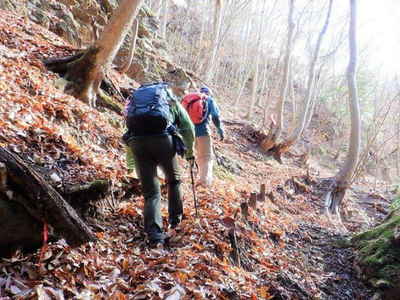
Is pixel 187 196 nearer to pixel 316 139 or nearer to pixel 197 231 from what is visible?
pixel 197 231

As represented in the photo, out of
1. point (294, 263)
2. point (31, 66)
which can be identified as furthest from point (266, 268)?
point (31, 66)

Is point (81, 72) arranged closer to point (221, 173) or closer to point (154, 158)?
point (154, 158)

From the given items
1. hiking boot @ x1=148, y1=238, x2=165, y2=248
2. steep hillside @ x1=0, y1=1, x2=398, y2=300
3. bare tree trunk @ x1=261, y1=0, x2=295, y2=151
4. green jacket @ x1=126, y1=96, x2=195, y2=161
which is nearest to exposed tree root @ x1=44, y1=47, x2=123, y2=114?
steep hillside @ x1=0, y1=1, x2=398, y2=300

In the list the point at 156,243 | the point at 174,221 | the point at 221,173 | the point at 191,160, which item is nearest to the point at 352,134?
the point at 221,173

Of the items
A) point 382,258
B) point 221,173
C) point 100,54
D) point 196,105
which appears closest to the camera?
point 382,258

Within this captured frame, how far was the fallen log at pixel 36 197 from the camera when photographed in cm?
281

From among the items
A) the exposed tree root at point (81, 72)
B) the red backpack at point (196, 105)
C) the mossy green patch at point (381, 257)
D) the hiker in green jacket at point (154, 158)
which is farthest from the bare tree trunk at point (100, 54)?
the mossy green patch at point (381, 257)

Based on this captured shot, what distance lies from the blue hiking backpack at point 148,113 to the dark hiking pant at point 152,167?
11 cm

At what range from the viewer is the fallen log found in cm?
281

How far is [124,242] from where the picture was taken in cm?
389

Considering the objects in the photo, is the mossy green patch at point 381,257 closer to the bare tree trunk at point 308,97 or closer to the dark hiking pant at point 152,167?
the dark hiking pant at point 152,167

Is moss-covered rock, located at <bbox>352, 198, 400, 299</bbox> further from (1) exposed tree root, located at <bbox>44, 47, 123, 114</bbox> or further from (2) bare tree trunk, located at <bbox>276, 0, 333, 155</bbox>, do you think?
(2) bare tree trunk, located at <bbox>276, 0, 333, 155</bbox>

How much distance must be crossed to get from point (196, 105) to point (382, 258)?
13.4 feet

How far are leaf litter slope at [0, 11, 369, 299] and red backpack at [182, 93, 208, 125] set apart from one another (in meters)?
1.37
